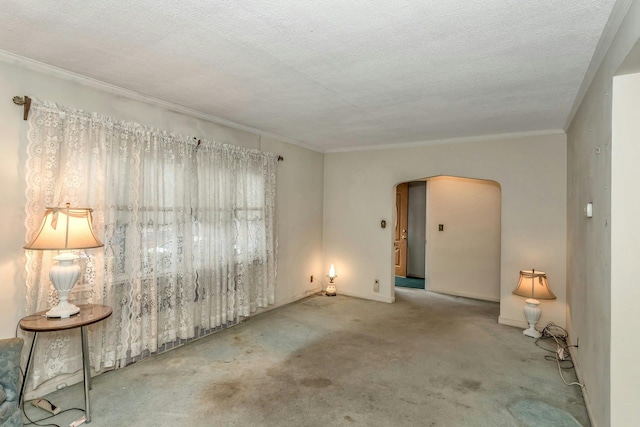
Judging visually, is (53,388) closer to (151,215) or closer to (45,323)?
(45,323)

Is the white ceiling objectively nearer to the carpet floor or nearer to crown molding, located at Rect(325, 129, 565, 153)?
crown molding, located at Rect(325, 129, 565, 153)

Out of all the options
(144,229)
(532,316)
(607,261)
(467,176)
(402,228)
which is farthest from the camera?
(402,228)

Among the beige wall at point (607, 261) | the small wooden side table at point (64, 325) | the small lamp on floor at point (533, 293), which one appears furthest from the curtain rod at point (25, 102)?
the small lamp on floor at point (533, 293)

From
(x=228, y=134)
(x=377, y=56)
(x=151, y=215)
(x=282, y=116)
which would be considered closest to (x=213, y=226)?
(x=151, y=215)

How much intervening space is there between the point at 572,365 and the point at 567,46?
283cm

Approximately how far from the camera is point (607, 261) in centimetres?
188

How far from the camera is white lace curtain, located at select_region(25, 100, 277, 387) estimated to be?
8.23 ft

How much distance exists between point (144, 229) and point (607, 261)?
11.5 feet

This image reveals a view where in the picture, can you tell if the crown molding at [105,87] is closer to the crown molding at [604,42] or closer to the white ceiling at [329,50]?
the white ceiling at [329,50]

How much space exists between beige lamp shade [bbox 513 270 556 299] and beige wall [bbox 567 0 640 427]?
1.15 m

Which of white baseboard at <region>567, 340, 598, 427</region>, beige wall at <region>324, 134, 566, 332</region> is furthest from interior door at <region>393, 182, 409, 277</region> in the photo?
white baseboard at <region>567, 340, 598, 427</region>

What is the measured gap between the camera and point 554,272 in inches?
158

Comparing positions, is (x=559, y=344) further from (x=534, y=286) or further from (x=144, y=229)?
(x=144, y=229)

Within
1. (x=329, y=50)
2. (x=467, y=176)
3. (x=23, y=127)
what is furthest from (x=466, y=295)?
(x=23, y=127)
